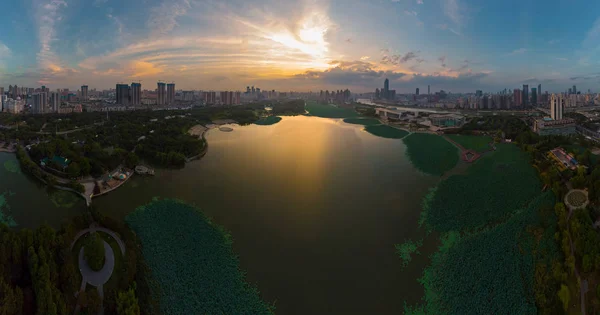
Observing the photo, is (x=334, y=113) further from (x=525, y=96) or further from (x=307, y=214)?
(x=307, y=214)

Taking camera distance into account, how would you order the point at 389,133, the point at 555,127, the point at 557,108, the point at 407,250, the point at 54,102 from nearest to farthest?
the point at 407,250, the point at 555,127, the point at 557,108, the point at 389,133, the point at 54,102

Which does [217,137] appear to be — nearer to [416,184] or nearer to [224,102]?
[416,184]

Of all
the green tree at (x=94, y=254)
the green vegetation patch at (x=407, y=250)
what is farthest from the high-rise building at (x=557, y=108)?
the green tree at (x=94, y=254)

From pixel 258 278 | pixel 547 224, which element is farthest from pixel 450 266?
pixel 258 278

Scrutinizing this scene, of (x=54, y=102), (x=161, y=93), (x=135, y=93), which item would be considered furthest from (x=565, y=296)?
(x=161, y=93)

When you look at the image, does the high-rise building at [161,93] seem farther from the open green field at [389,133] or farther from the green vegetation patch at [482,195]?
the green vegetation patch at [482,195]

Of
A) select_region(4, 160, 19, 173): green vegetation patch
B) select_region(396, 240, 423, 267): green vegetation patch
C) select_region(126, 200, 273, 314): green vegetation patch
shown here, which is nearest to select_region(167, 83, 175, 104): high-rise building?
select_region(4, 160, 19, 173): green vegetation patch

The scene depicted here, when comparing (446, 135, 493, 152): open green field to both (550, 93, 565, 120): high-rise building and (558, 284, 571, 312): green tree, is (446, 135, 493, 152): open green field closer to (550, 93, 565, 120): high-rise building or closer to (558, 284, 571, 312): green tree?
(550, 93, 565, 120): high-rise building
